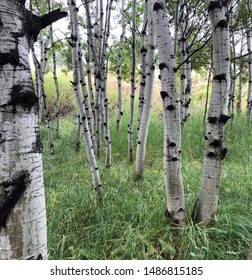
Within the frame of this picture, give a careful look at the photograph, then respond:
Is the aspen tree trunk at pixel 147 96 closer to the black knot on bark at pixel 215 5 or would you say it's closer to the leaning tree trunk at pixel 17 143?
the black knot on bark at pixel 215 5

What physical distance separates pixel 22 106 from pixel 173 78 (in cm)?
131

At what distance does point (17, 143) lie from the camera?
3.47 feet

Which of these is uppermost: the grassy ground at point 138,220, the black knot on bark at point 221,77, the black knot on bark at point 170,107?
the black knot on bark at point 221,77

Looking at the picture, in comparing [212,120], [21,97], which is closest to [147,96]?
[212,120]

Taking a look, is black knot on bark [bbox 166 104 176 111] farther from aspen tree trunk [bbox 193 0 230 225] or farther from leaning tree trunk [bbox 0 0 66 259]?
leaning tree trunk [bbox 0 0 66 259]

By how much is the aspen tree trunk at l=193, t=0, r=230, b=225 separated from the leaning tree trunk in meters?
1.40

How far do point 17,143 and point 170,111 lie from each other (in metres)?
1.30

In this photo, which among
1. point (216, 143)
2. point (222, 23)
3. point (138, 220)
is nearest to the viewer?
point (222, 23)

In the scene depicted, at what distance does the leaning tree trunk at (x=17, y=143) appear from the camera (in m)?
1.04

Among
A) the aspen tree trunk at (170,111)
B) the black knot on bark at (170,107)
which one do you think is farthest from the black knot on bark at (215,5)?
the black knot on bark at (170,107)

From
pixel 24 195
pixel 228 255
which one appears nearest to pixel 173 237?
pixel 228 255

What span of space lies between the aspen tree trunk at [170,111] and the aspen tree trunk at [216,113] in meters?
0.21

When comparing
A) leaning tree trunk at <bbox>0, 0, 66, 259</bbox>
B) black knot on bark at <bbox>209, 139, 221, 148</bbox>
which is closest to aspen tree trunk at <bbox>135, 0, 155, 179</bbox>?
black knot on bark at <bbox>209, 139, 221, 148</bbox>

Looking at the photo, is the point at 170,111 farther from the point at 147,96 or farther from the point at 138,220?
the point at 147,96
